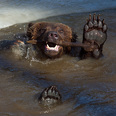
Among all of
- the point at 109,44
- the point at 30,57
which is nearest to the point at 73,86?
the point at 30,57

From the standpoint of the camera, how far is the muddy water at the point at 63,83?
3453 millimetres

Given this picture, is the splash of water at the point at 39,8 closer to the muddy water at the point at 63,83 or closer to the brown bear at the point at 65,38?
the brown bear at the point at 65,38

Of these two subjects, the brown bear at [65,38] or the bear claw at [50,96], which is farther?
the brown bear at [65,38]

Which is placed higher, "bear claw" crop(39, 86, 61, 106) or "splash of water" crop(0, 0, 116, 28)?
"splash of water" crop(0, 0, 116, 28)

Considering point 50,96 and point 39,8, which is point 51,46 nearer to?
point 50,96

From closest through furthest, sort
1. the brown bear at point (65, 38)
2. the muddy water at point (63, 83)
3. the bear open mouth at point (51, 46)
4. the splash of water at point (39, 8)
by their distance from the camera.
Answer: the muddy water at point (63, 83) < the brown bear at point (65, 38) < the bear open mouth at point (51, 46) < the splash of water at point (39, 8)

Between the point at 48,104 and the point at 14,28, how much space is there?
5047mm

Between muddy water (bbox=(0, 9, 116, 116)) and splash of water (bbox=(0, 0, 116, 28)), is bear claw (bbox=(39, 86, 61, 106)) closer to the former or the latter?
muddy water (bbox=(0, 9, 116, 116))

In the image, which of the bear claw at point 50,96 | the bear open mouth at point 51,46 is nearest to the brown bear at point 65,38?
the bear open mouth at point 51,46

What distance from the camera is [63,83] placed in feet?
14.3

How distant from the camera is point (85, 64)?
5.25m

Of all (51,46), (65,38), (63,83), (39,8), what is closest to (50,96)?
(63,83)

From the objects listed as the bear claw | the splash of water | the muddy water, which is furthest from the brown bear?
the splash of water

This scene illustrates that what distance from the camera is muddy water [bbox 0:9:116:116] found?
3453 mm
